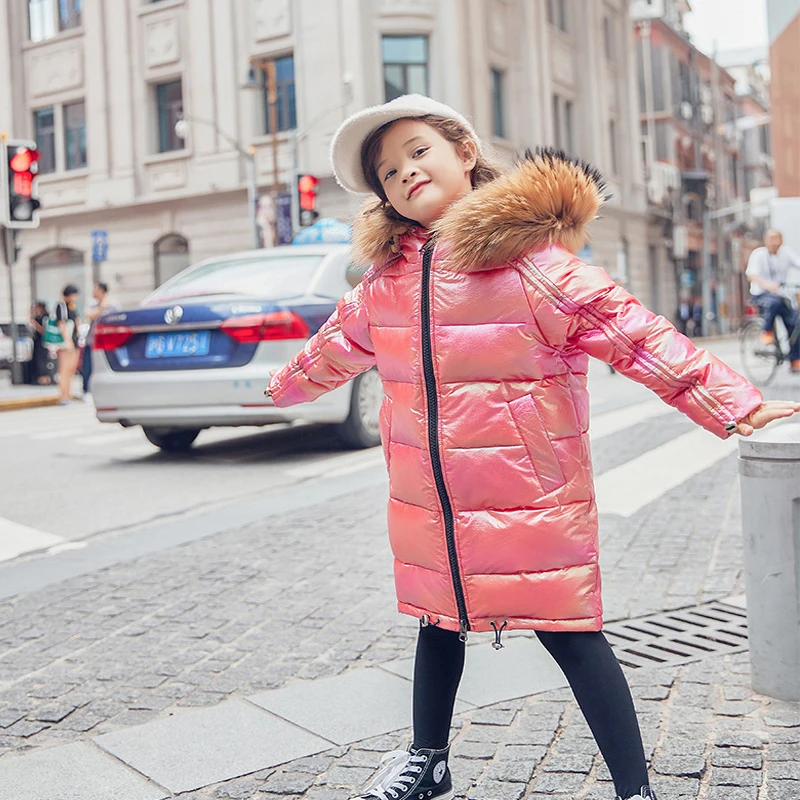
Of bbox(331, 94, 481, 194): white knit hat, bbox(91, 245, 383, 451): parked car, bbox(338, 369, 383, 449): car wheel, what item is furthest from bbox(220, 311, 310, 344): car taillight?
bbox(331, 94, 481, 194): white knit hat

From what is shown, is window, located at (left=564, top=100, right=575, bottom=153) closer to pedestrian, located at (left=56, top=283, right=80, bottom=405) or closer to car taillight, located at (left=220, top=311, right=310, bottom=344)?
pedestrian, located at (left=56, top=283, right=80, bottom=405)

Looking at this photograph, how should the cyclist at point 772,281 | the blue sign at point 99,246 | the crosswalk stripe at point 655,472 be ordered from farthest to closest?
1. the blue sign at point 99,246
2. the cyclist at point 772,281
3. the crosswalk stripe at point 655,472

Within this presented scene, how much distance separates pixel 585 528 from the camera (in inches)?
A: 87.2

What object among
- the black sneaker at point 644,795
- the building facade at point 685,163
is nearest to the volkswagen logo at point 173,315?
the black sneaker at point 644,795

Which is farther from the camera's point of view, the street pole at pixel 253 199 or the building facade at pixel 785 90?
the street pole at pixel 253 199

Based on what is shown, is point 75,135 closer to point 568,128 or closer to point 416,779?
point 568,128

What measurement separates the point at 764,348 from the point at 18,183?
30.6ft

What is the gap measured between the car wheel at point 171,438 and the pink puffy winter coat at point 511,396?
6744 millimetres

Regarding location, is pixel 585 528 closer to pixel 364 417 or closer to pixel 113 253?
pixel 364 417

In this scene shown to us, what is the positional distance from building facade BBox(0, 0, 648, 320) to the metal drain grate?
2329cm

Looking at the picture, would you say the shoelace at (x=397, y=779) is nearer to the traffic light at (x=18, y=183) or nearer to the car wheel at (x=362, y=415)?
the car wheel at (x=362, y=415)

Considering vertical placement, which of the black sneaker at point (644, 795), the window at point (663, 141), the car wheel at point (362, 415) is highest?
the window at point (663, 141)

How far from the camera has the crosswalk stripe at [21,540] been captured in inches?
214

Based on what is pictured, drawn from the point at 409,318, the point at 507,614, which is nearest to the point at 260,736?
the point at 507,614
